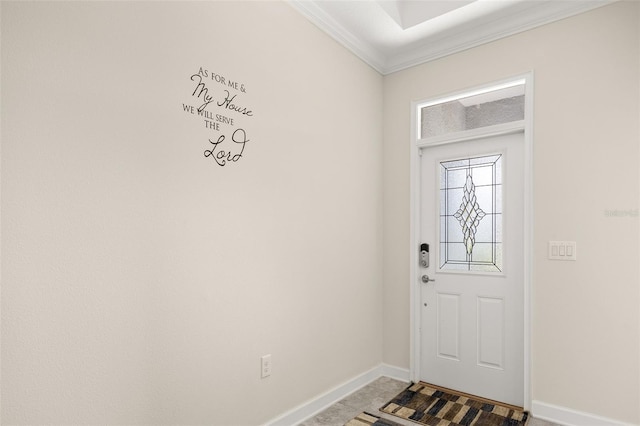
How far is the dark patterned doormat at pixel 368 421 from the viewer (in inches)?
95.0

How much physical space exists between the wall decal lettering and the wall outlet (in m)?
1.14

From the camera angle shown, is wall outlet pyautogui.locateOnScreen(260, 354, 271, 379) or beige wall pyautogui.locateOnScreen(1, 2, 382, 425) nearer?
beige wall pyautogui.locateOnScreen(1, 2, 382, 425)

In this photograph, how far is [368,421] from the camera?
8.06 feet

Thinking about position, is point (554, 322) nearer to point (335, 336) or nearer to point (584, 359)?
point (584, 359)

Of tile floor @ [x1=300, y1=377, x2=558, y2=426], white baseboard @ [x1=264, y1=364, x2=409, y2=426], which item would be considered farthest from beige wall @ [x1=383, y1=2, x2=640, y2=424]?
white baseboard @ [x1=264, y1=364, x2=409, y2=426]

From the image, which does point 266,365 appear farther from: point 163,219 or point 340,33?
point 340,33

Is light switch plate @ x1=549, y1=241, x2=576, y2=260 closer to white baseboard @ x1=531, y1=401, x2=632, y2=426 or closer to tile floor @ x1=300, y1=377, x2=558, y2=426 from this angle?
white baseboard @ x1=531, y1=401, x2=632, y2=426

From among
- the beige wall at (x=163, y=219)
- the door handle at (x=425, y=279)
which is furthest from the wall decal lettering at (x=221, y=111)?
the door handle at (x=425, y=279)

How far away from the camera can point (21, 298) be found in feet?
4.31

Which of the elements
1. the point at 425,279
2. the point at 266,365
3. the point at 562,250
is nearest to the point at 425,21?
the point at 562,250

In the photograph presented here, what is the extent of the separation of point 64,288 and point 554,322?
2.76m

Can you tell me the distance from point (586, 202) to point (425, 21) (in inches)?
64.8

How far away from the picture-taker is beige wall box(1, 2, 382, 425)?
135 centimetres

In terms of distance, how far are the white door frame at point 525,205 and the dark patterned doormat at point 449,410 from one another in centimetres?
18
